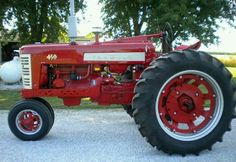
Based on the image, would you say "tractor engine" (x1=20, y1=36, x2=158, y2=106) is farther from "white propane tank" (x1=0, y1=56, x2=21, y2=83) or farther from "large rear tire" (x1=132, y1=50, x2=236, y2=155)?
"white propane tank" (x1=0, y1=56, x2=21, y2=83)

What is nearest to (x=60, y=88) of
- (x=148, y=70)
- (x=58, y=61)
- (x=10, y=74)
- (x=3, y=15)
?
(x=58, y=61)

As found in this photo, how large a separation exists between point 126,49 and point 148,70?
2.80 feet

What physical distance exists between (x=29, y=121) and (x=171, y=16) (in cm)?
1464

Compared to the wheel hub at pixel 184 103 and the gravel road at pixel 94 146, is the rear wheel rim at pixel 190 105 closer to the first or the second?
the wheel hub at pixel 184 103

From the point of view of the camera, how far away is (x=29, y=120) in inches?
265

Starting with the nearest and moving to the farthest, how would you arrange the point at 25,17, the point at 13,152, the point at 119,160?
the point at 119,160 → the point at 13,152 → the point at 25,17

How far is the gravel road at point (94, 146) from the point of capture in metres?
5.70

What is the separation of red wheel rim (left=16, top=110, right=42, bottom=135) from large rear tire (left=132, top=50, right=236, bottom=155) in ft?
5.53

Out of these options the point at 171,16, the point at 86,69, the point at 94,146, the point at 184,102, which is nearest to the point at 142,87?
the point at 184,102

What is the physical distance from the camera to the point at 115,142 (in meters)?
6.53

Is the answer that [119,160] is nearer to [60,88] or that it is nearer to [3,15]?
[60,88]

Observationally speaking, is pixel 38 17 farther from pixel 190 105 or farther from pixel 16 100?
pixel 190 105

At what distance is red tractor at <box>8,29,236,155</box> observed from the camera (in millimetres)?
A: 5824

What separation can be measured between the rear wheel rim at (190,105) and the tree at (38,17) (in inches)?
639
